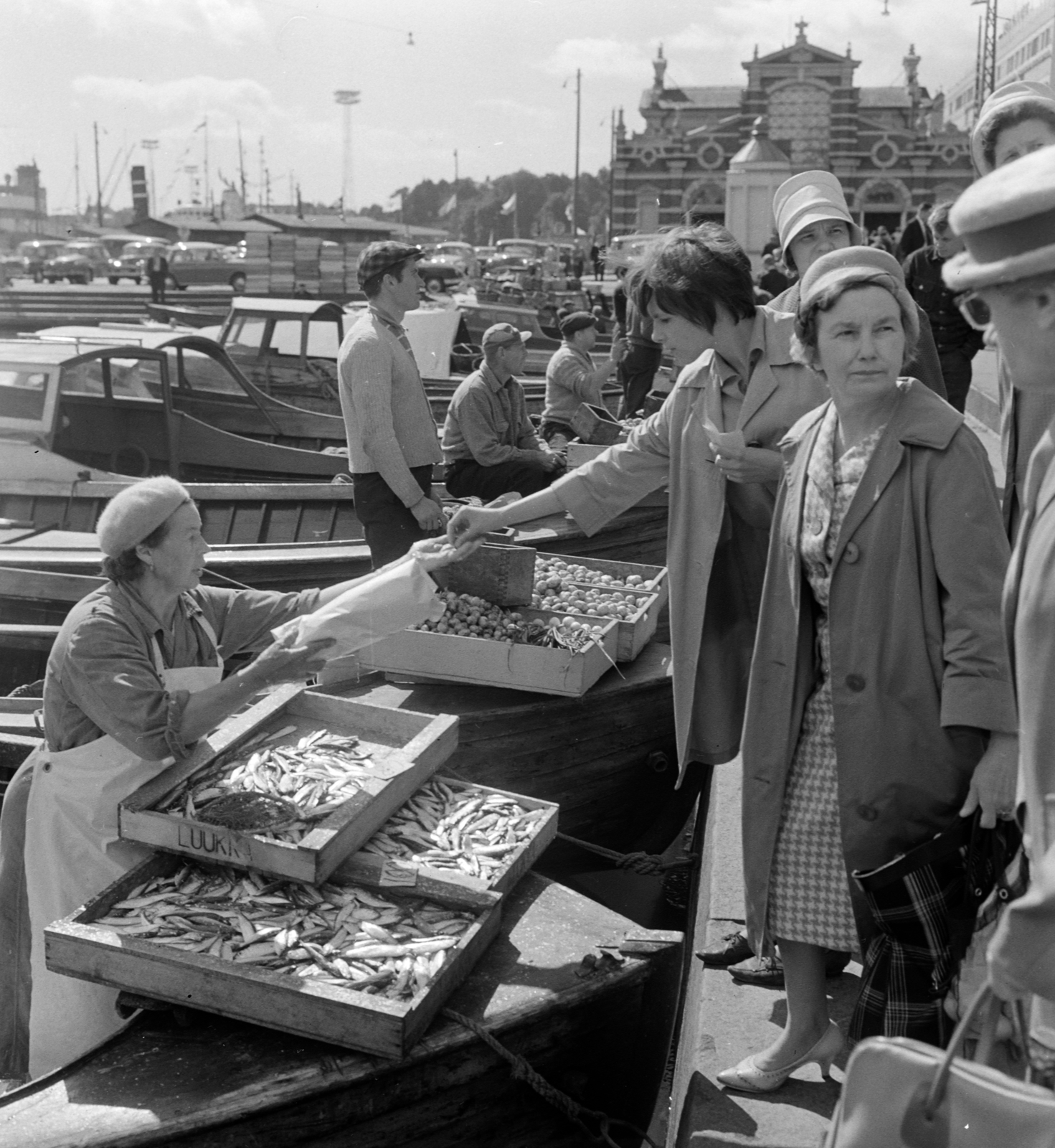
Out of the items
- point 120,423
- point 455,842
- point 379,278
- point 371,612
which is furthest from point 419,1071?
point 120,423

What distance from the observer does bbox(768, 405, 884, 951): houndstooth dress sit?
8.33 ft

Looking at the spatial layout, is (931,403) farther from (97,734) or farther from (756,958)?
(97,734)

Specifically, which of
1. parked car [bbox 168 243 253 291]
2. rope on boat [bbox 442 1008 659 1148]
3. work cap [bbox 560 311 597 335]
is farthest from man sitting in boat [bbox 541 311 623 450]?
parked car [bbox 168 243 253 291]

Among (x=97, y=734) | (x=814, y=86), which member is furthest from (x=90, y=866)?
(x=814, y=86)

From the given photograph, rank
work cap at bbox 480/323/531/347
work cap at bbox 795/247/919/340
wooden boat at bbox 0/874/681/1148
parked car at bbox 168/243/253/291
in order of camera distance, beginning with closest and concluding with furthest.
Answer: work cap at bbox 795/247/919/340
wooden boat at bbox 0/874/681/1148
work cap at bbox 480/323/531/347
parked car at bbox 168/243/253/291

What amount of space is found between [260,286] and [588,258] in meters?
34.9

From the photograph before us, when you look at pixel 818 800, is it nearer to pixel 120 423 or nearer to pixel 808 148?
pixel 120 423

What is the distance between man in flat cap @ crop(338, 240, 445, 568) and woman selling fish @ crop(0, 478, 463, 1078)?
179 cm

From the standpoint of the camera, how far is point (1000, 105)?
11.5 feet

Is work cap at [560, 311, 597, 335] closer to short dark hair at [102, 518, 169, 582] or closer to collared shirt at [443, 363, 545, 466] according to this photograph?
collared shirt at [443, 363, 545, 466]

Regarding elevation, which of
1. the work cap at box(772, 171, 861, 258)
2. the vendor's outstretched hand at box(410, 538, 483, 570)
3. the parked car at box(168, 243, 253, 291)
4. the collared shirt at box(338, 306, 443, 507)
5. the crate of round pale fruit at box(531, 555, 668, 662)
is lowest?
the crate of round pale fruit at box(531, 555, 668, 662)

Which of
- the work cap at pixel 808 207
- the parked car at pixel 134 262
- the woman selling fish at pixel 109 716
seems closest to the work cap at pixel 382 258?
the work cap at pixel 808 207

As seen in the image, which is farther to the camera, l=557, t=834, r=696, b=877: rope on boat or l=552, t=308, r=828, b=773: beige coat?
l=557, t=834, r=696, b=877: rope on boat

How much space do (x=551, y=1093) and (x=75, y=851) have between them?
4.67ft
